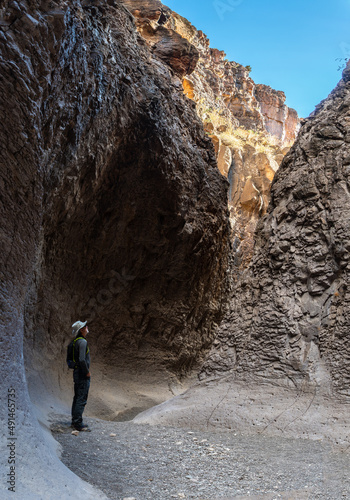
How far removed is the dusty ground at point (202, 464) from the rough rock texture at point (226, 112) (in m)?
10.5

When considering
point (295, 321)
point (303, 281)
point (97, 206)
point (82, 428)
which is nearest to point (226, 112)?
point (97, 206)

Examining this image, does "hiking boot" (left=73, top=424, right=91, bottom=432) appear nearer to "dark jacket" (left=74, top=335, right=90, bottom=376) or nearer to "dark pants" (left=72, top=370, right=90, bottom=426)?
"dark pants" (left=72, top=370, right=90, bottom=426)

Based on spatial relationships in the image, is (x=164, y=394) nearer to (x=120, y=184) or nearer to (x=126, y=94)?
(x=120, y=184)

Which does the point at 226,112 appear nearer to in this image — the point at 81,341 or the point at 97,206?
the point at 97,206

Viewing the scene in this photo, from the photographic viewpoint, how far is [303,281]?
632 centimetres

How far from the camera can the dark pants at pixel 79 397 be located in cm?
529

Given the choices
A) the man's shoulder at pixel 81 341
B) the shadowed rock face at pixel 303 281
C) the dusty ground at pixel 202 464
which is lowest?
the dusty ground at pixel 202 464

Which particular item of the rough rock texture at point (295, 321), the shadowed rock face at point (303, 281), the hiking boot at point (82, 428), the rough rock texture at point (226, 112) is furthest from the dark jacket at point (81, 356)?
the rough rock texture at point (226, 112)

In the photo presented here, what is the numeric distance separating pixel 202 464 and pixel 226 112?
2495 cm

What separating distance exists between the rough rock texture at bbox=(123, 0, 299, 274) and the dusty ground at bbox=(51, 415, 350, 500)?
1052 centimetres

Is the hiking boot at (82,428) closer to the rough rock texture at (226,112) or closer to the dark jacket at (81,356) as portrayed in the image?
the dark jacket at (81,356)

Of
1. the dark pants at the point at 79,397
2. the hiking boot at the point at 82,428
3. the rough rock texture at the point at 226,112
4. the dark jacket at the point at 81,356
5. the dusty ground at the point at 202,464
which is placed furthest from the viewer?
the rough rock texture at the point at 226,112

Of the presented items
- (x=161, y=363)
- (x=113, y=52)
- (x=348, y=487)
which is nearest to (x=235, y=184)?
(x=161, y=363)

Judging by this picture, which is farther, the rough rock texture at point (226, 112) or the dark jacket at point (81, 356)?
the rough rock texture at point (226, 112)
